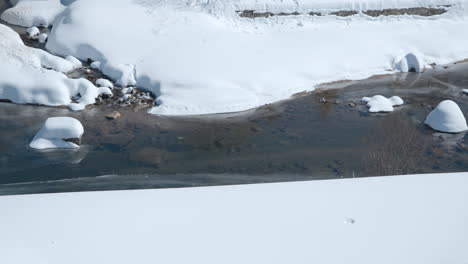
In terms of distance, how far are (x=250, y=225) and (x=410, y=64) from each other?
355 inches

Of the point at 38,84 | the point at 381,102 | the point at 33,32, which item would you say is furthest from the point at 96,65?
the point at 381,102

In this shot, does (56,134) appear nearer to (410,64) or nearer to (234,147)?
(234,147)

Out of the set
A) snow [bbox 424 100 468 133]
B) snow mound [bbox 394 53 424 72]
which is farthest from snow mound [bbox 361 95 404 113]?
snow mound [bbox 394 53 424 72]

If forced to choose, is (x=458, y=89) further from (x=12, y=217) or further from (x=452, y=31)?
(x=12, y=217)

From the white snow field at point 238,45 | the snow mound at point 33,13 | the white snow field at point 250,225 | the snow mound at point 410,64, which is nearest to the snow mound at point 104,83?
the white snow field at point 238,45

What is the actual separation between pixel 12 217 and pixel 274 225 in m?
2.56

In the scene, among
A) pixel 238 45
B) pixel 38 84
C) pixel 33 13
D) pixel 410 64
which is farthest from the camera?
pixel 33 13

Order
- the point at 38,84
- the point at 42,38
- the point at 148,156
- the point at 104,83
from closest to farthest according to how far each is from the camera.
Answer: the point at 148,156
the point at 38,84
the point at 104,83
the point at 42,38

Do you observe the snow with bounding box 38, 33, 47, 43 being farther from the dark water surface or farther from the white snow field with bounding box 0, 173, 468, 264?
the white snow field with bounding box 0, 173, 468, 264

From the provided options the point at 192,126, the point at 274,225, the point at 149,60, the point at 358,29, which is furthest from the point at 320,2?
the point at 274,225

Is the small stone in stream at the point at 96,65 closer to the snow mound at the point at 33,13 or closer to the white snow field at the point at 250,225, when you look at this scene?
the snow mound at the point at 33,13

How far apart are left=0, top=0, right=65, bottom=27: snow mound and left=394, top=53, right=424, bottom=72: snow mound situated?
31.9 feet

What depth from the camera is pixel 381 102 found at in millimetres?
10062

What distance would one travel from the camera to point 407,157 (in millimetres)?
8219
